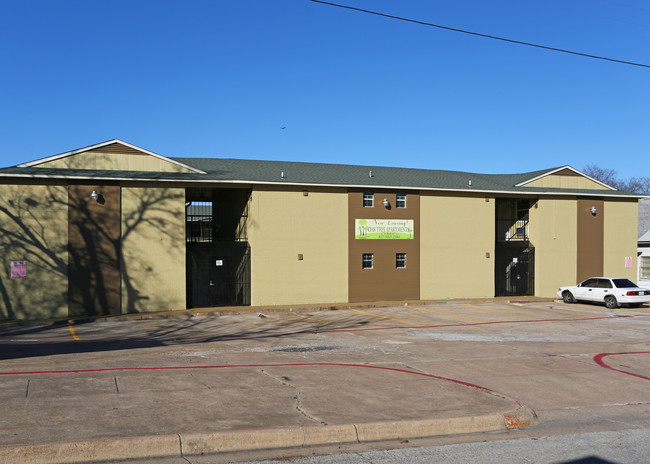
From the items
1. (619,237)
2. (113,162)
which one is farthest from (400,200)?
(113,162)

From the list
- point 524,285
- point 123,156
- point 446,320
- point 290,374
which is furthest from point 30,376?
point 524,285

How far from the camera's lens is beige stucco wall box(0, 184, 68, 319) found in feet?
85.1

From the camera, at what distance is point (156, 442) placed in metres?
7.33

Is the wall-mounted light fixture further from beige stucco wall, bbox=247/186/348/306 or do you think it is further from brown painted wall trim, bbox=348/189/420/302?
brown painted wall trim, bbox=348/189/420/302

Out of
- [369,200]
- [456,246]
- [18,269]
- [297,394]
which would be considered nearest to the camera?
[297,394]

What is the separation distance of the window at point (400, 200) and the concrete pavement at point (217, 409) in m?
20.5

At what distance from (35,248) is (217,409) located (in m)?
20.5

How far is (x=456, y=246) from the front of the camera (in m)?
33.9

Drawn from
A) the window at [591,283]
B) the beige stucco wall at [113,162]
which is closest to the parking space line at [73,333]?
the beige stucco wall at [113,162]

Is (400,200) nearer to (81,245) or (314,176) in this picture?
(314,176)

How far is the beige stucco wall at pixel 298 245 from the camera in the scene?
3000 centimetres

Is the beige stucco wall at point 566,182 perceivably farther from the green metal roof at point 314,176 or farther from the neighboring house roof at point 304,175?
the green metal roof at point 314,176

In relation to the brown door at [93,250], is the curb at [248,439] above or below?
below

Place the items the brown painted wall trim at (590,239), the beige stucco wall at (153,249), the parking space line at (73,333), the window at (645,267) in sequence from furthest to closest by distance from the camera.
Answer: the window at (645,267) < the brown painted wall trim at (590,239) < the beige stucco wall at (153,249) < the parking space line at (73,333)
